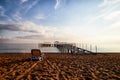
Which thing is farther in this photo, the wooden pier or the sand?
the wooden pier

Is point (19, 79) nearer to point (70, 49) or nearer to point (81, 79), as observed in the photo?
point (81, 79)

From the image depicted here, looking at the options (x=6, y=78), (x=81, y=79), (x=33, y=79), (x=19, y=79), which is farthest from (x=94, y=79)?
(x=6, y=78)

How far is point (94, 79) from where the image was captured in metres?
12.6

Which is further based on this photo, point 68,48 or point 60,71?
point 68,48

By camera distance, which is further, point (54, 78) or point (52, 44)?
point (52, 44)

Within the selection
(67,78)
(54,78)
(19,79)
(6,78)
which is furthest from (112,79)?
(6,78)

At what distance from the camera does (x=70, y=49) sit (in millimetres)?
57969

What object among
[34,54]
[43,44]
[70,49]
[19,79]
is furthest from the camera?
[43,44]

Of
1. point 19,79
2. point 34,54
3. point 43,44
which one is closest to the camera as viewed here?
point 19,79

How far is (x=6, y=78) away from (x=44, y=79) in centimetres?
257

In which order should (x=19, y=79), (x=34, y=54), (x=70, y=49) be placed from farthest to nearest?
1. (x=70, y=49)
2. (x=34, y=54)
3. (x=19, y=79)

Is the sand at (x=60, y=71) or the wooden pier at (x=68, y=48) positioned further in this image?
the wooden pier at (x=68, y=48)

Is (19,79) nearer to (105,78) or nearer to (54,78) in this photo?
(54,78)

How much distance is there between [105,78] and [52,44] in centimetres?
5993
